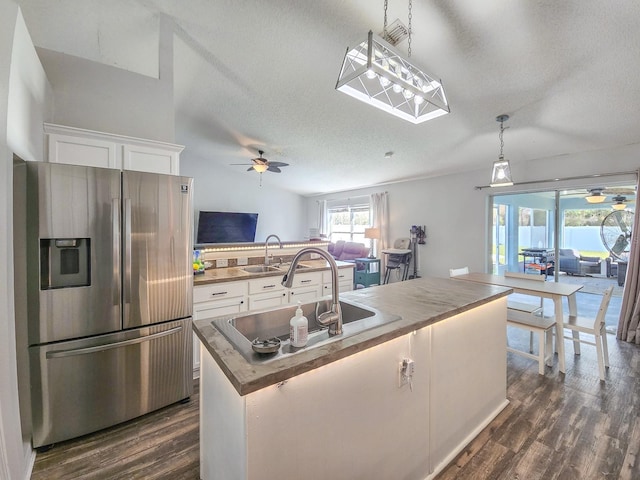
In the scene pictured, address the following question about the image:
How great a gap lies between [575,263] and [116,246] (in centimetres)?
600

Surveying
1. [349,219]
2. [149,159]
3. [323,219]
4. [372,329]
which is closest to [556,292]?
[372,329]

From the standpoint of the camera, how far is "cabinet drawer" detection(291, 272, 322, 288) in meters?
3.06

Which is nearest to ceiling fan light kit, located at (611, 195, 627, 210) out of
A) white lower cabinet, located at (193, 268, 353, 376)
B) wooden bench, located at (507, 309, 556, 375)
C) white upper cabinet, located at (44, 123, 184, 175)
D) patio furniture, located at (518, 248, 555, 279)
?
patio furniture, located at (518, 248, 555, 279)

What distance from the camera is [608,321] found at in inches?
149

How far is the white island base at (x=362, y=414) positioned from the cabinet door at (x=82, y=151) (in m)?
1.88

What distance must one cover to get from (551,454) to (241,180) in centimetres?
747

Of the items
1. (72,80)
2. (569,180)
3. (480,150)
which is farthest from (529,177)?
(72,80)

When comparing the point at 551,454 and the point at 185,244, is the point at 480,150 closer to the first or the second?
the point at 551,454

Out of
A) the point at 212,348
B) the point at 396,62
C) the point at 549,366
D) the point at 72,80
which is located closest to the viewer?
the point at 212,348

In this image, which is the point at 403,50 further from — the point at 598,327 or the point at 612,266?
the point at 612,266

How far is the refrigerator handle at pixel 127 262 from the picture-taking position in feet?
6.01

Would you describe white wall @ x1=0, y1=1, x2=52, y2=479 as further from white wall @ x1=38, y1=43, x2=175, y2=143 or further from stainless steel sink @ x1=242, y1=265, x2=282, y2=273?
stainless steel sink @ x1=242, y1=265, x2=282, y2=273

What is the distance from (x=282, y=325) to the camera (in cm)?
148

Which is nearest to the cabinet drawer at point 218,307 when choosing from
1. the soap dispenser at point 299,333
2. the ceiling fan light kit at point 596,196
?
the soap dispenser at point 299,333
